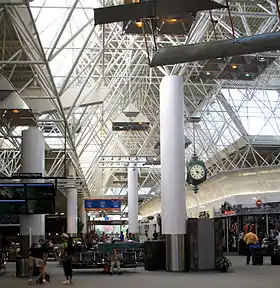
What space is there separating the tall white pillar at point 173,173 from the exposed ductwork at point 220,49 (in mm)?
5243

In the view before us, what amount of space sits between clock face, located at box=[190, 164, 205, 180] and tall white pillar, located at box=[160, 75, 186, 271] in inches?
363

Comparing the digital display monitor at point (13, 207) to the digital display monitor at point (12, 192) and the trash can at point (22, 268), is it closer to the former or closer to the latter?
the digital display monitor at point (12, 192)

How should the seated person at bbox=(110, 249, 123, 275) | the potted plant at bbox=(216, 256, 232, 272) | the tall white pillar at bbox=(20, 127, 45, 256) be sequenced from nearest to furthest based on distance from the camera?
the potted plant at bbox=(216, 256, 232, 272), the seated person at bbox=(110, 249, 123, 275), the tall white pillar at bbox=(20, 127, 45, 256)

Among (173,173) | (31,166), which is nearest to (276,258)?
(173,173)

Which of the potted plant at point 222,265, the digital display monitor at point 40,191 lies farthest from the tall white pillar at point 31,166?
the potted plant at point 222,265

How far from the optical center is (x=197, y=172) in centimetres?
3472

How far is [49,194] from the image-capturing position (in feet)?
90.2

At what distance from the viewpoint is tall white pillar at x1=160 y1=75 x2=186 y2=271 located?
24.4m

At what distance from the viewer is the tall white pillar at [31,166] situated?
2877cm

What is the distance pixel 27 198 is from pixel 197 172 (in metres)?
11.7

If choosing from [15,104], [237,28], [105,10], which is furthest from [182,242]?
[237,28]

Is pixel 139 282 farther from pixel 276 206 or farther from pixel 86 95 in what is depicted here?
pixel 276 206

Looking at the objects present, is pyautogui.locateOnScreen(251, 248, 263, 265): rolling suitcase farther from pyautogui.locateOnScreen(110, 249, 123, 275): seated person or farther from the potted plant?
pyautogui.locateOnScreen(110, 249, 123, 275): seated person

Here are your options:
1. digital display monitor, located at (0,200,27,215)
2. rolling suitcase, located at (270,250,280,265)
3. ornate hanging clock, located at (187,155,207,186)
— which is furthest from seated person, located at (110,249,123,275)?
ornate hanging clock, located at (187,155,207,186)
